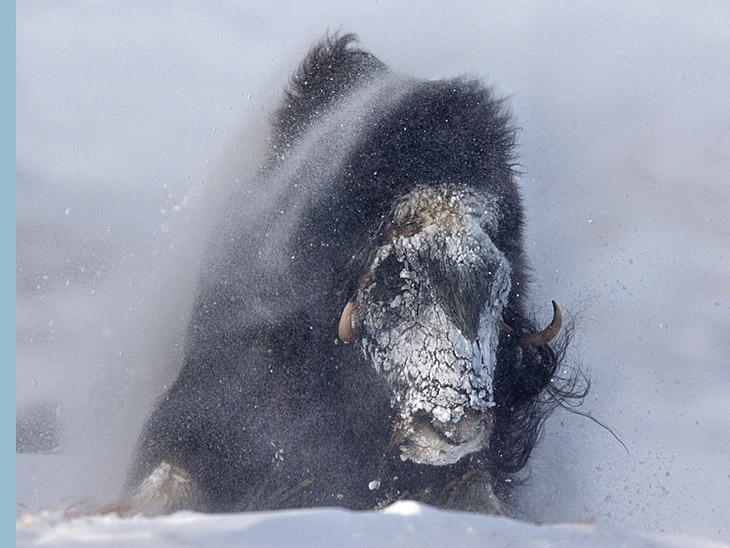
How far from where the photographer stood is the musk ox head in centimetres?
137

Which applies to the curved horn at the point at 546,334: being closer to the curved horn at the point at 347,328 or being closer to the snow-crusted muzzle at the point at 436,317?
the snow-crusted muzzle at the point at 436,317

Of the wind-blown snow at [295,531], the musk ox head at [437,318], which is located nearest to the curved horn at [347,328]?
the musk ox head at [437,318]

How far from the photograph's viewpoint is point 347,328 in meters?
1.47

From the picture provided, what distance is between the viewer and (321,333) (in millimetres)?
1547

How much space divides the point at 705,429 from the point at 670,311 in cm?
26

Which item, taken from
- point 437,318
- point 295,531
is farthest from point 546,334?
point 295,531

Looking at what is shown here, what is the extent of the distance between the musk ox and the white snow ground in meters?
0.06

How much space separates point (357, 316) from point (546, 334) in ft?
1.25

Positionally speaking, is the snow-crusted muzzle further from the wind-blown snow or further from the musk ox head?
the wind-blown snow

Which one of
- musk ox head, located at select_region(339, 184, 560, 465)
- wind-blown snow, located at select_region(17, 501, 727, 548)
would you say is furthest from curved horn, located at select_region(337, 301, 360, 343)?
wind-blown snow, located at select_region(17, 501, 727, 548)

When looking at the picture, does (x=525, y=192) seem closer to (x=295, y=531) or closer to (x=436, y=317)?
(x=436, y=317)

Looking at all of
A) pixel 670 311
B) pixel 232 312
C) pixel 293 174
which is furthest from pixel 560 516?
pixel 293 174

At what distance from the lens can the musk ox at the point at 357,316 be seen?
1.45 meters

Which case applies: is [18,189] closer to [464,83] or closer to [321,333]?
[321,333]
